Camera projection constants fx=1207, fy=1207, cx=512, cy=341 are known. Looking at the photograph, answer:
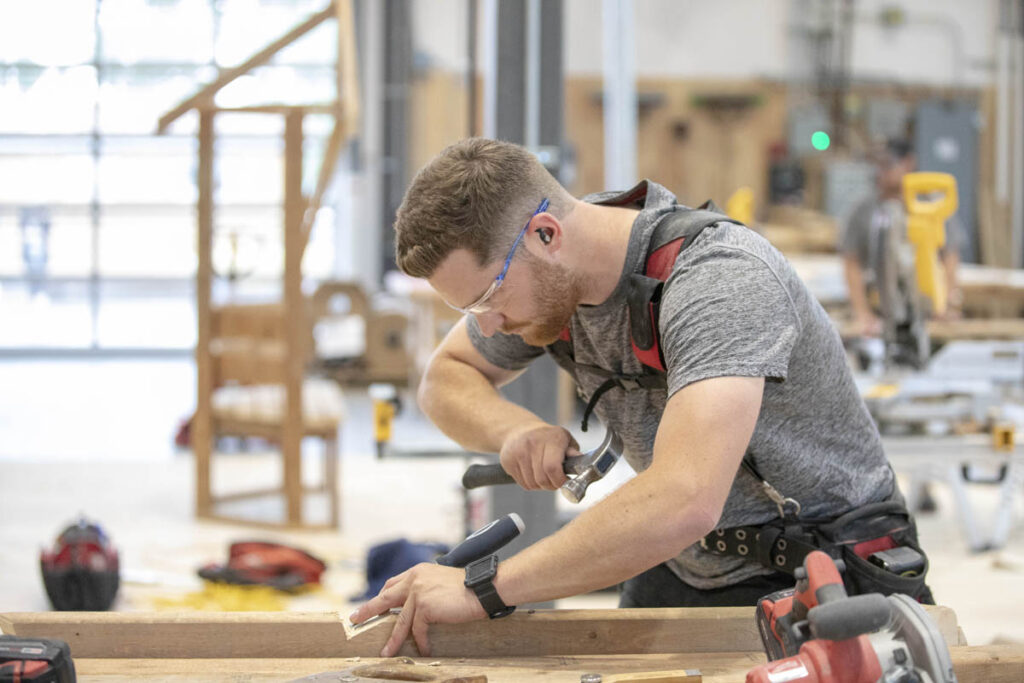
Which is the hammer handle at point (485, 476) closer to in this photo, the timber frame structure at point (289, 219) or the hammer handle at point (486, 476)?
the hammer handle at point (486, 476)

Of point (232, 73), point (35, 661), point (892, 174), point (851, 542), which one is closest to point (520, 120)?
point (851, 542)

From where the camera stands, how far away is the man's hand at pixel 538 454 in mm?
1910

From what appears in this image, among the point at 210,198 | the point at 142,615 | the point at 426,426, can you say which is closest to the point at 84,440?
the point at 426,426

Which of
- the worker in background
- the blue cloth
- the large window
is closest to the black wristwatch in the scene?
the blue cloth

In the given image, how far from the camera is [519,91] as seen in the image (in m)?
3.85

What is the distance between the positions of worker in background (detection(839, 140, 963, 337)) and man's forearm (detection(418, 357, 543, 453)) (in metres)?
4.65

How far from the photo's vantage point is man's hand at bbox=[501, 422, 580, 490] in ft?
6.27

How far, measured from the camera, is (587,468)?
184 centimetres

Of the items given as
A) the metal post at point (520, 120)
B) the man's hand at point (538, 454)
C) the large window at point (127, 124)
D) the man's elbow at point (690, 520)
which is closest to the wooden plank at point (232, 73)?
the metal post at point (520, 120)

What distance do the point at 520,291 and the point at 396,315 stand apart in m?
8.54

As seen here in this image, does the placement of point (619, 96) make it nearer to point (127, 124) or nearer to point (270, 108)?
point (270, 108)

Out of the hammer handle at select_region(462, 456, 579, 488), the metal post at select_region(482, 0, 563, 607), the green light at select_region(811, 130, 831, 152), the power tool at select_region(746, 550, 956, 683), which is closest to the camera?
the power tool at select_region(746, 550, 956, 683)

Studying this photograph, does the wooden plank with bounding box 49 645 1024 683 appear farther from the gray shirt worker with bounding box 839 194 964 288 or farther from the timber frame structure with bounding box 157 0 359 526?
the gray shirt worker with bounding box 839 194 964 288

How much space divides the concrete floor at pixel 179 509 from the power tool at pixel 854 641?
1.88 meters
